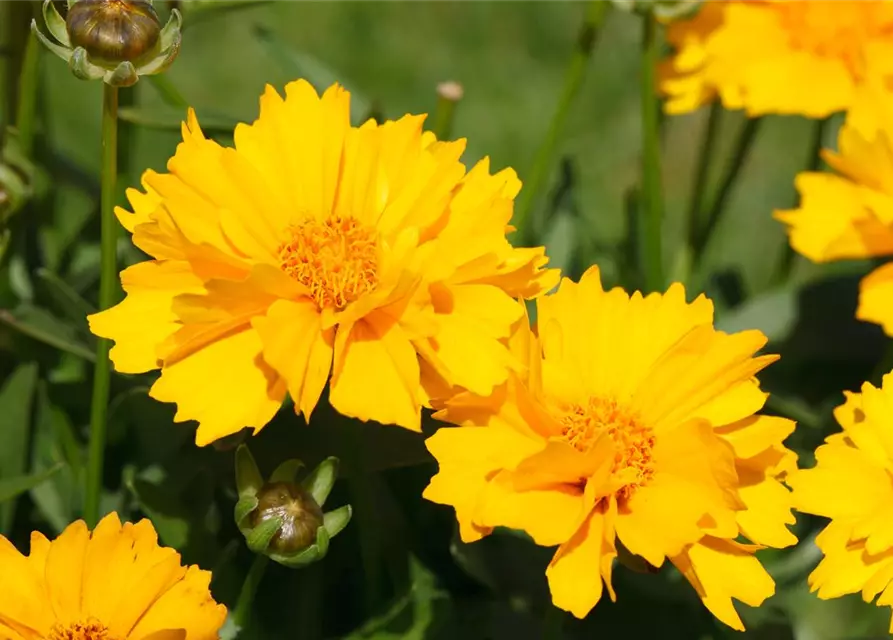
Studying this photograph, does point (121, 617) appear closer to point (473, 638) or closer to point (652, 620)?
point (473, 638)

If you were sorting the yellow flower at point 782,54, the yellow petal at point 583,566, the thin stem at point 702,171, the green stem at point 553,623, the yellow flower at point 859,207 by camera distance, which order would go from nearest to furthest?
the yellow petal at point 583,566 < the green stem at point 553,623 < the yellow flower at point 859,207 < the yellow flower at point 782,54 < the thin stem at point 702,171

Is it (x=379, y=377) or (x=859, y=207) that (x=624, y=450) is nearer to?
(x=379, y=377)

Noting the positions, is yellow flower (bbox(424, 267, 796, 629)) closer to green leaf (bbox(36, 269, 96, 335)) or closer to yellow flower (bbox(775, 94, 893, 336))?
yellow flower (bbox(775, 94, 893, 336))

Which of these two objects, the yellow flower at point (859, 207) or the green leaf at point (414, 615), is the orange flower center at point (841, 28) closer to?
the yellow flower at point (859, 207)

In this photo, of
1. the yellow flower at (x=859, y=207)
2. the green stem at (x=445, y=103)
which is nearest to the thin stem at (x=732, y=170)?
the yellow flower at (x=859, y=207)

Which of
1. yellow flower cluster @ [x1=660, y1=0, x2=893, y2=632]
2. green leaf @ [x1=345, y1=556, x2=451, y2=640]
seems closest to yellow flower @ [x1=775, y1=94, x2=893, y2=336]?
yellow flower cluster @ [x1=660, y1=0, x2=893, y2=632]

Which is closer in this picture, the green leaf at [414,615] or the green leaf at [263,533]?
the green leaf at [263,533]

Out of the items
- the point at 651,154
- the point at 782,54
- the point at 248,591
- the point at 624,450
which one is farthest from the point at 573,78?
the point at 248,591
